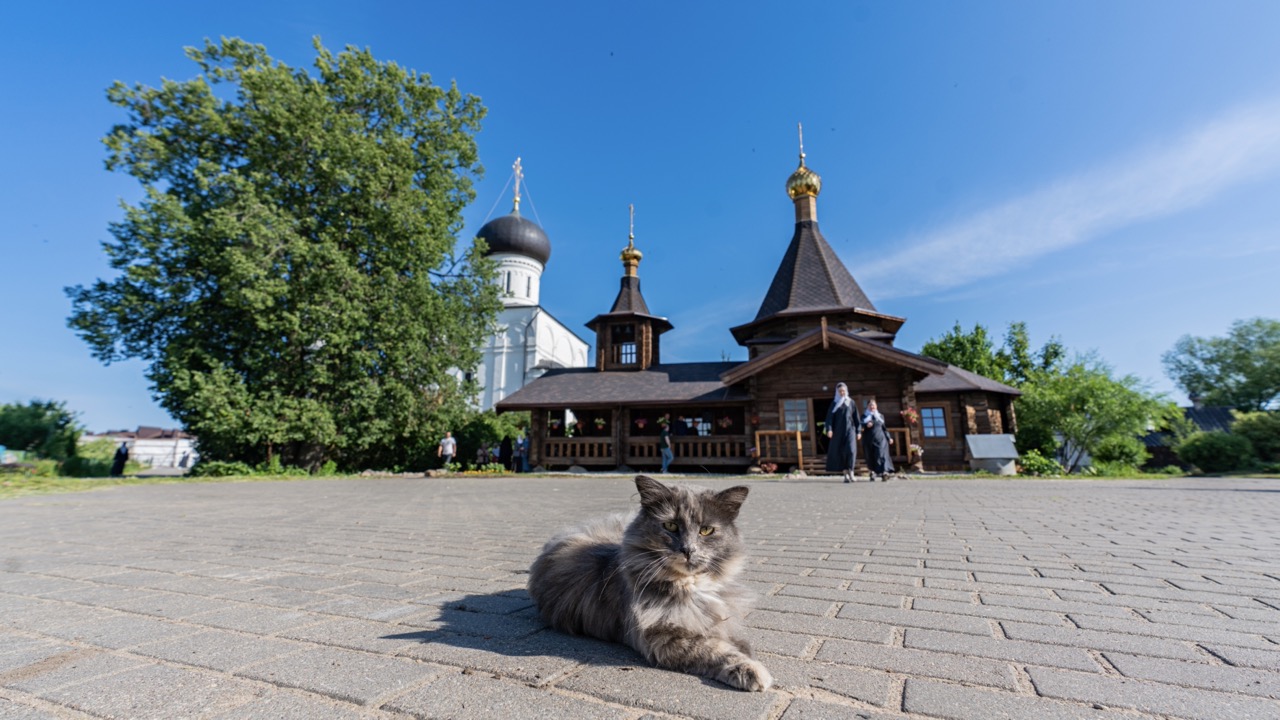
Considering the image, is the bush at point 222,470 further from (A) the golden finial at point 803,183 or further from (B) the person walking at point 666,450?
(A) the golden finial at point 803,183

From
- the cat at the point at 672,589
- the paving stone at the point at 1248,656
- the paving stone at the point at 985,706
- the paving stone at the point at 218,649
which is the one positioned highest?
the cat at the point at 672,589

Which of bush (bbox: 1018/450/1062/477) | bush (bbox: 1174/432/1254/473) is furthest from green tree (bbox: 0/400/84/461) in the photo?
bush (bbox: 1174/432/1254/473)

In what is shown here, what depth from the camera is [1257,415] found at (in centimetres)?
2133

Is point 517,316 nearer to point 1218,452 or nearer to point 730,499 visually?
point 1218,452

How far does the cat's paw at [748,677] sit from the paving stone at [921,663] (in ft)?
1.20

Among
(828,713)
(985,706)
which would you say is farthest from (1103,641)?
(828,713)

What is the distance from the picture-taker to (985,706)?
1540 millimetres

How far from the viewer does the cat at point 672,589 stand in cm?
187

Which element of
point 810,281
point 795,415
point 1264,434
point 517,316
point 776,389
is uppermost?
point 517,316

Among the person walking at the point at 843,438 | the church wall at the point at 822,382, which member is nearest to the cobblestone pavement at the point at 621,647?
the person walking at the point at 843,438

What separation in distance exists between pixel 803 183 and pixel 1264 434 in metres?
21.4

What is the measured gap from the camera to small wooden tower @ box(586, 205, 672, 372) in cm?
2555

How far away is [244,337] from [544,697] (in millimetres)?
20843

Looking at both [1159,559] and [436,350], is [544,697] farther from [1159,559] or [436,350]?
[436,350]
